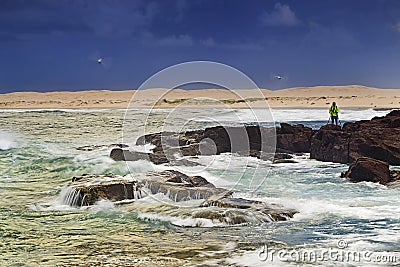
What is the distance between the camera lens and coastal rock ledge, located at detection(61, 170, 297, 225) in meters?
8.73

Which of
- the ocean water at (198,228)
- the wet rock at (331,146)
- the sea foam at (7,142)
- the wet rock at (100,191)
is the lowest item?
the ocean water at (198,228)

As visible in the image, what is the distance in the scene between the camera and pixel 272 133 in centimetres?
1955

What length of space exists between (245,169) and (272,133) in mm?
4519

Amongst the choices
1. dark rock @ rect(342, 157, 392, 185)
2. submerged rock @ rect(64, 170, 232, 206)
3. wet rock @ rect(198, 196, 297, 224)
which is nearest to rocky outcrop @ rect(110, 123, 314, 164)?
dark rock @ rect(342, 157, 392, 185)

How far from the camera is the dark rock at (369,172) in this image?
484 inches

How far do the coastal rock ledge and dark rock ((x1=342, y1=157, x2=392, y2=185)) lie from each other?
12.3 feet

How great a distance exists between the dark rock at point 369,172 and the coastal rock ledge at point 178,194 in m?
3.76

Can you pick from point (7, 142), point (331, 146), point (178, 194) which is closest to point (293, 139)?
point (331, 146)

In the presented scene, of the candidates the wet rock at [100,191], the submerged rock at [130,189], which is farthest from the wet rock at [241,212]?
the wet rock at [100,191]

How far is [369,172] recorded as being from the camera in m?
12.4

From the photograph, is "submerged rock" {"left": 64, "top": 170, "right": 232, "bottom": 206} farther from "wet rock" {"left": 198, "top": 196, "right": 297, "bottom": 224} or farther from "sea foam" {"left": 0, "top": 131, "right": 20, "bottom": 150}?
"sea foam" {"left": 0, "top": 131, "right": 20, "bottom": 150}

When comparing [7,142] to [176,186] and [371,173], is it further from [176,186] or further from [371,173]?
[371,173]

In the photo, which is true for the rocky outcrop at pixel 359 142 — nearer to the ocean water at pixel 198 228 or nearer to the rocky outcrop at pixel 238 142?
the rocky outcrop at pixel 238 142

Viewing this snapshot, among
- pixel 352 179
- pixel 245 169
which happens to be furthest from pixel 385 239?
pixel 245 169
